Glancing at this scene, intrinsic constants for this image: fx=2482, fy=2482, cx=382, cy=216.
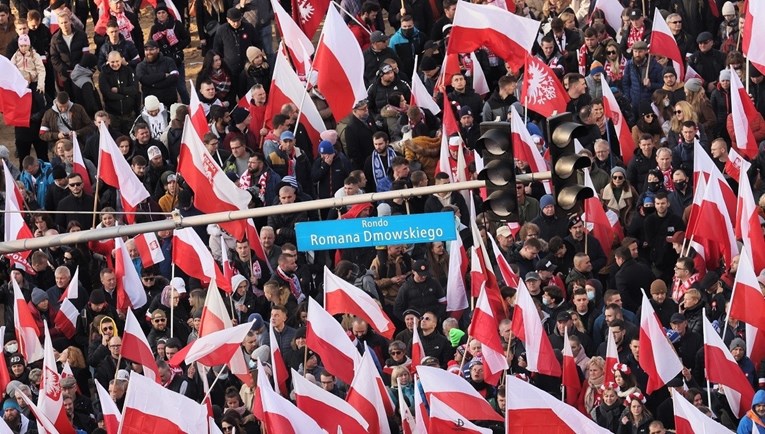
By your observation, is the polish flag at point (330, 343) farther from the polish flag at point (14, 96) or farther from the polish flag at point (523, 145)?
the polish flag at point (14, 96)

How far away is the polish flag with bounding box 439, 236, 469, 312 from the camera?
1060 inches

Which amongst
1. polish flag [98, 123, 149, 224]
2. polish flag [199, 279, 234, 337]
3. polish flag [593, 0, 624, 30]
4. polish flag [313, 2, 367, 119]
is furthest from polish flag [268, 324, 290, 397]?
polish flag [593, 0, 624, 30]

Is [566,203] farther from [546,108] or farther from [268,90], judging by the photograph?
[268,90]

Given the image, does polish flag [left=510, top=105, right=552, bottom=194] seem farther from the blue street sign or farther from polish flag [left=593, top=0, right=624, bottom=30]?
the blue street sign

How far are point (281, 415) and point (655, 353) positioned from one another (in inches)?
148

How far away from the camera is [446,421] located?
78.1 ft

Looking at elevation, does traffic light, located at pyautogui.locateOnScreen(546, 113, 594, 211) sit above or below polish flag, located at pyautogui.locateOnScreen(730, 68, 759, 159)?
above

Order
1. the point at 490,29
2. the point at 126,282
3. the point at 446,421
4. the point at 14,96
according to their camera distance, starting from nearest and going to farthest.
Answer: the point at 446,421 → the point at 126,282 → the point at 490,29 → the point at 14,96

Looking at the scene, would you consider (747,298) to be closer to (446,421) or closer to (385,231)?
(446,421)

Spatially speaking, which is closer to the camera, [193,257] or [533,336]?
[533,336]

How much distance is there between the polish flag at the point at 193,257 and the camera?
A: 89.0ft

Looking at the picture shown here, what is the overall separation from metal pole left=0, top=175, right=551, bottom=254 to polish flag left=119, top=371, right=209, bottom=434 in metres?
4.71

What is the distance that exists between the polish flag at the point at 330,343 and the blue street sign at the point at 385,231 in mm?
4863

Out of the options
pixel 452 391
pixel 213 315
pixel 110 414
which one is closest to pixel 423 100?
pixel 213 315
